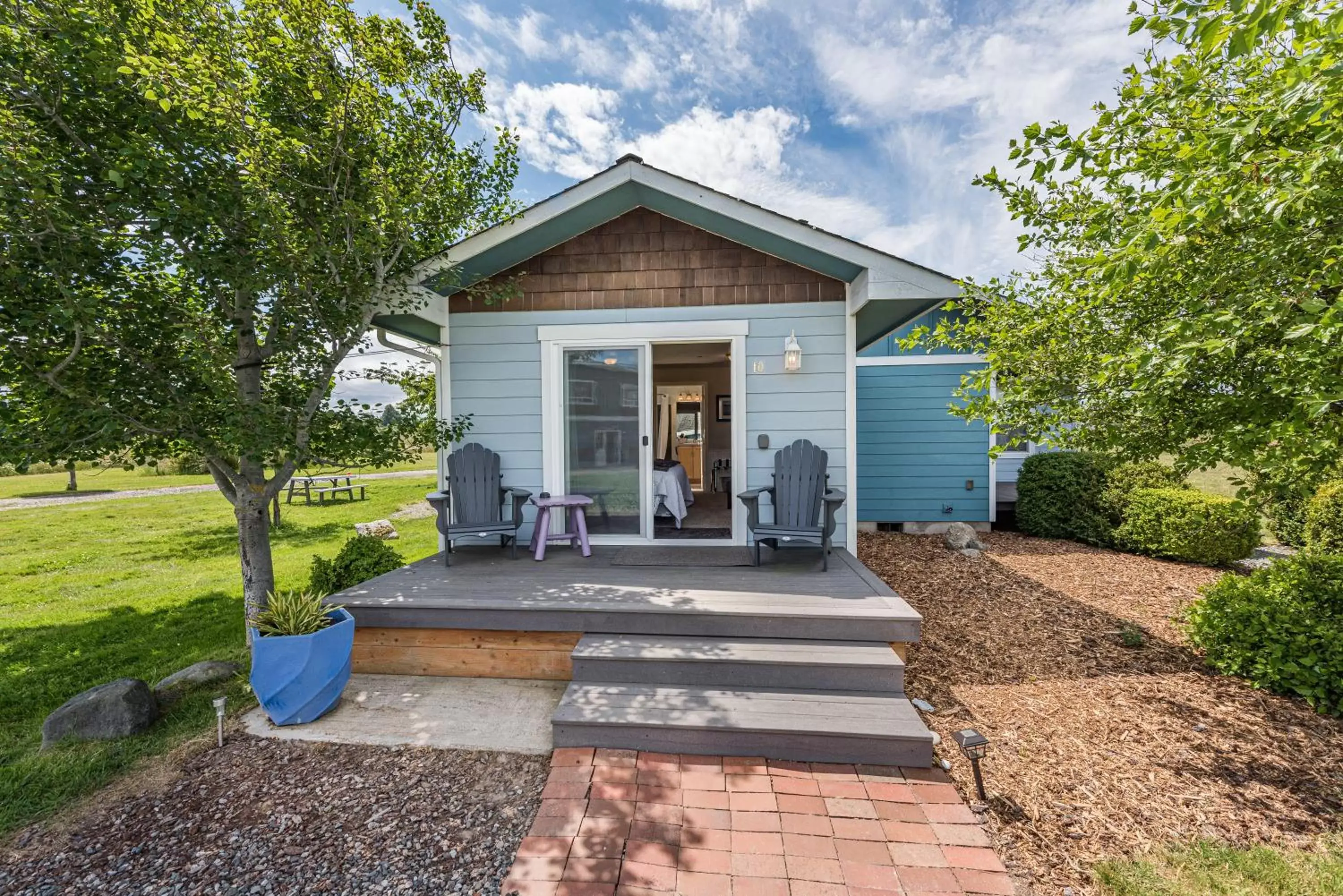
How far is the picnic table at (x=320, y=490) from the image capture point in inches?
433

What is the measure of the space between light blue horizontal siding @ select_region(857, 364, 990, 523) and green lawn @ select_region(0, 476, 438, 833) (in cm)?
631

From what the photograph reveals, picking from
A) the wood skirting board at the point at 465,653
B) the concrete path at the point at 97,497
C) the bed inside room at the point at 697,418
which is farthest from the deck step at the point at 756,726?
the concrete path at the point at 97,497

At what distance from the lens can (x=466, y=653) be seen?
3119mm

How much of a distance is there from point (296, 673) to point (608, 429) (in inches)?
110

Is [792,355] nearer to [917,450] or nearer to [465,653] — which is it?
[465,653]

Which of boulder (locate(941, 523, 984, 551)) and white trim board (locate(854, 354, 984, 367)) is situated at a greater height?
white trim board (locate(854, 354, 984, 367))

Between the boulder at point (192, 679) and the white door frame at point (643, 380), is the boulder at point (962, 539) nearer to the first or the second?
the white door frame at point (643, 380)

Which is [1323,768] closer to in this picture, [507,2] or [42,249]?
[42,249]

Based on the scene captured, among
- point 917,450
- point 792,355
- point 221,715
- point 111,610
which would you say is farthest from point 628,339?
A: point 111,610

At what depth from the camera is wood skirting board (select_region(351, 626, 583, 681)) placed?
3.05 m

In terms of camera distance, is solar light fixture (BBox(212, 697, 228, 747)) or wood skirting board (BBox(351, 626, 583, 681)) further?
wood skirting board (BBox(351, 626, 583, 681))

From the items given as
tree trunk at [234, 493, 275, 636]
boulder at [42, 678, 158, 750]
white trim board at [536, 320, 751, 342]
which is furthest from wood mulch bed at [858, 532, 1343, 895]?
tree trunk at [234, 493, 275, 636]

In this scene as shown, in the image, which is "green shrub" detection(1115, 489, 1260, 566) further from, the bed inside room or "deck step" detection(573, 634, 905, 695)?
"deck step" detection(573, 634, 905, 695)

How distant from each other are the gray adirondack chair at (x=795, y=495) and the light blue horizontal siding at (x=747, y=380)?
7.8 inches
